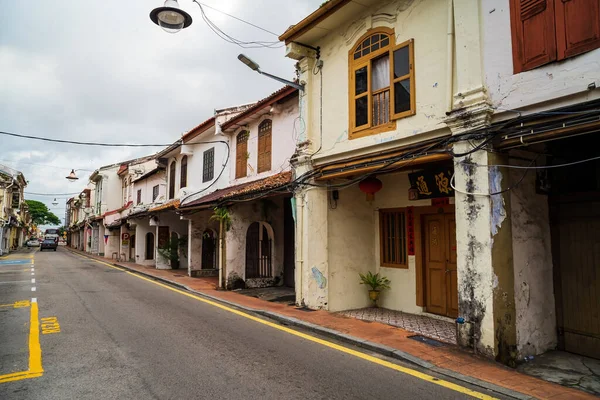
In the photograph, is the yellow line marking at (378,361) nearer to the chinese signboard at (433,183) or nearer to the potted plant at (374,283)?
the potted plant at (374,283)

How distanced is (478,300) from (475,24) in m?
4.25

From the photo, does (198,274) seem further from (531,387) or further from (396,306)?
(531,387)

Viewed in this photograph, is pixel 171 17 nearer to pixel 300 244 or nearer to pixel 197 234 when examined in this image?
pixel 300 244

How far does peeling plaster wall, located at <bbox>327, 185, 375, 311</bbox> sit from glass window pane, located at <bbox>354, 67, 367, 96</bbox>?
2.46 metres

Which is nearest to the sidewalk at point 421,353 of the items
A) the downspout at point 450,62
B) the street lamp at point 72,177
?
the downspout at point 450,62

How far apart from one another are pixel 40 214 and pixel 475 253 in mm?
→ 96980

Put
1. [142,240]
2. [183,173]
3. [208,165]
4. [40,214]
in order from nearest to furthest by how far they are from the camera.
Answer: [208,165] → [183,173] → [142,240] → [40,214]

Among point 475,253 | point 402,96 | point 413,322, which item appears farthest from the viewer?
point 413,322

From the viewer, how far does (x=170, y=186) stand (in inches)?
899

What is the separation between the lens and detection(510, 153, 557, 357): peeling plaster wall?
618cm

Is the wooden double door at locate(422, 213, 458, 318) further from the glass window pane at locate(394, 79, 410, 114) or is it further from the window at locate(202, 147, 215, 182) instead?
the window at locate(202, 147, 215, 182)

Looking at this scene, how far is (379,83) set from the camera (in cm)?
827

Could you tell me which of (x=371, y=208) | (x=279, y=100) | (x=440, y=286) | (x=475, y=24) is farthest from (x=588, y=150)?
(x=279, y=100)

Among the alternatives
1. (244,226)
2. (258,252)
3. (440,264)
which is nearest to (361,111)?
(440,264)
